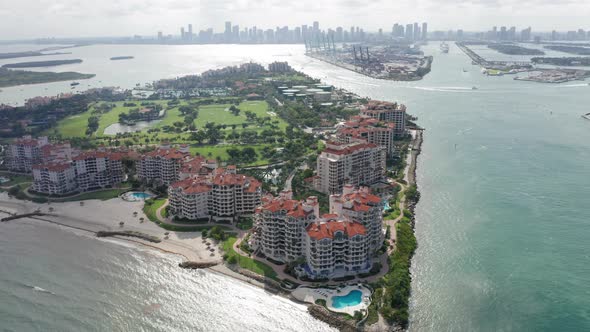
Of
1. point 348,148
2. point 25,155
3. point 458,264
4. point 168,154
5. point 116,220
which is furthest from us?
point 25,155

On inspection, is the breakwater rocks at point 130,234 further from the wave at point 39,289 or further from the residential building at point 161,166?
the residential building at point 161,166

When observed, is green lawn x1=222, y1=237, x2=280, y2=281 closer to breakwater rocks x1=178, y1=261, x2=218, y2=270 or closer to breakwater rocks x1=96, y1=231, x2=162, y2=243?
breakwater rocks x1=178, y1=261, x2=218, y2=270

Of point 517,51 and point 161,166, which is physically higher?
point 517,51

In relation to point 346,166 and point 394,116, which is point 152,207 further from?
point 394,116

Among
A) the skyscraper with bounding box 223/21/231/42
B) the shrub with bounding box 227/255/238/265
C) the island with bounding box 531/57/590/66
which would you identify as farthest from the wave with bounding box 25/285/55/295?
the skyscraper with bounding box 223/21/231/42

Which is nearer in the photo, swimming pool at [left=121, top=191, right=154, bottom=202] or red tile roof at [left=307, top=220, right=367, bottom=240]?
red tile roof at [left=307, top=220, right=367, bottom=240]

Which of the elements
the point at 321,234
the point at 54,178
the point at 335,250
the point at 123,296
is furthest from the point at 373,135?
the point at 123,296
